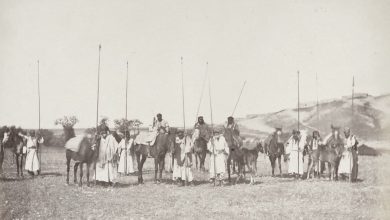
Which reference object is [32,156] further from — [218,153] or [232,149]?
[232,149]

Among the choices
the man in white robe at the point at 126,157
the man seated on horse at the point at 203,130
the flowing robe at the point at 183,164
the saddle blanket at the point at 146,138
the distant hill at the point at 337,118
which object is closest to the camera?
the flowing robe at the point at 183,164

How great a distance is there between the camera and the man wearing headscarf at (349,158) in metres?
14.1

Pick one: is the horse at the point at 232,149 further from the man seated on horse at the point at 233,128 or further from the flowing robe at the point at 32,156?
the flowing robe at the point at 32,156

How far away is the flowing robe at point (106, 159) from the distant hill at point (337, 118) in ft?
28.7

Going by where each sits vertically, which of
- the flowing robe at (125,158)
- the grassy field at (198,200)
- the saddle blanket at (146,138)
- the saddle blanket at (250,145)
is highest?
the saddle blanket at (146,138)

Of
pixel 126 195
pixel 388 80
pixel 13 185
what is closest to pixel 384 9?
pixel 388 80

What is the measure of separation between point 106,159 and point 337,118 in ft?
53.1

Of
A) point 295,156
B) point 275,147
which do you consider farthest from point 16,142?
point 295,156

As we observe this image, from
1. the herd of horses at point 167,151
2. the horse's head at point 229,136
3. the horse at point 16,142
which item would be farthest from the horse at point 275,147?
the horse at point 16,142

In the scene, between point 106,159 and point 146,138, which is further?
point 146,138

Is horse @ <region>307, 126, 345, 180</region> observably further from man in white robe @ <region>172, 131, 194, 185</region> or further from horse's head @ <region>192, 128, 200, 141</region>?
man in white robe @ <region>172, 131, 194, 185</region>

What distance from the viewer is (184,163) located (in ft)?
46.5

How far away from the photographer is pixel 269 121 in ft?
102

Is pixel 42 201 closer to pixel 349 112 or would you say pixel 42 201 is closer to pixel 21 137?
pixel 21 137
